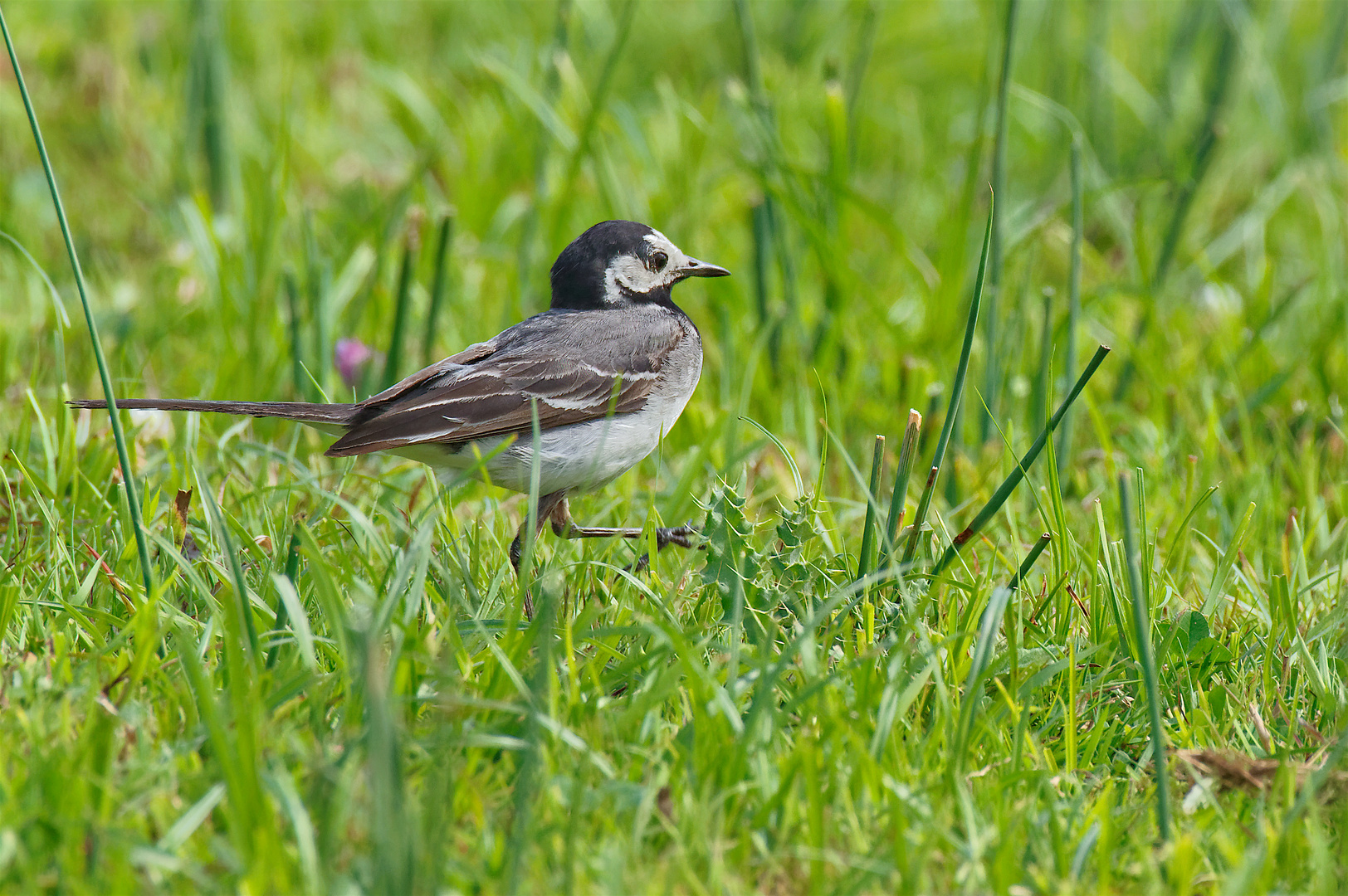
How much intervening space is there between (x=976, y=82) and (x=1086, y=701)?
603cm

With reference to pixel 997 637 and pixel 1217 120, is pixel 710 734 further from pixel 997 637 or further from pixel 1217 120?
pixel 1217 120

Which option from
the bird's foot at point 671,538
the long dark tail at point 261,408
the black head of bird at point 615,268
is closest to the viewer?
the long dark tail at point 261,408

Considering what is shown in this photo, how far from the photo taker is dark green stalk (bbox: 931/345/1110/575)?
2641mm

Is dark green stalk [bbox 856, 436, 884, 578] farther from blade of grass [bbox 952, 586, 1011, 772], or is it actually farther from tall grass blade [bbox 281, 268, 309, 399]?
tall grass blade [bbox 281, 268, 309, 399]

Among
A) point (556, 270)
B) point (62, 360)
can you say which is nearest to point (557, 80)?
point (556, 270)

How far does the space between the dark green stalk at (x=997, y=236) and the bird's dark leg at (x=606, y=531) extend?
3.27 ft

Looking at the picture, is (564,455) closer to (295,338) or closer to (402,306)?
(402,306)

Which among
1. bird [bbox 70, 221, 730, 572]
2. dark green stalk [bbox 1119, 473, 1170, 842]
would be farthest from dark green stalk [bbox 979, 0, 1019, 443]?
dark green stalk [bbox 1119, 473, 1170, 842]

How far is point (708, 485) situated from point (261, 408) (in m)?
1.43

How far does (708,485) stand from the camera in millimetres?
4133

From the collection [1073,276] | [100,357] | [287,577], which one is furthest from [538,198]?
[100,357]

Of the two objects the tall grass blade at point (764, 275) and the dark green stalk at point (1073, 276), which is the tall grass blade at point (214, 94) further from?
the dark green stalk at point (1073, 276)

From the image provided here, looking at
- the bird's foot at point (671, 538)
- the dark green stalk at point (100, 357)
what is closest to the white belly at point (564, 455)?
the bird's foot at point (671, 538)

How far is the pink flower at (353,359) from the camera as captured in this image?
194 inches
